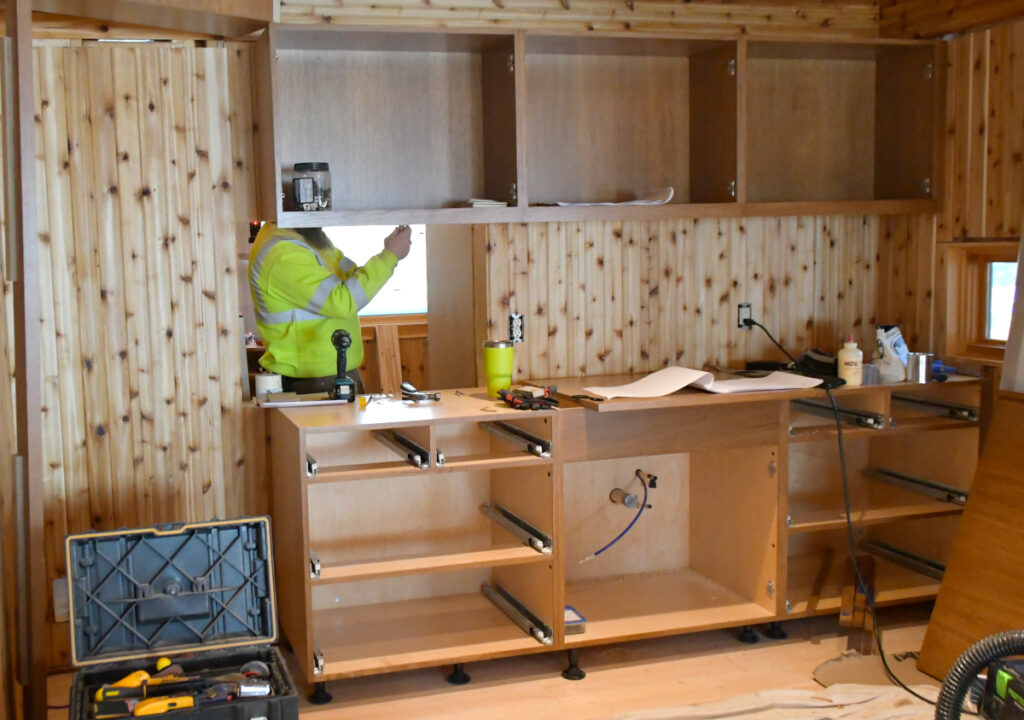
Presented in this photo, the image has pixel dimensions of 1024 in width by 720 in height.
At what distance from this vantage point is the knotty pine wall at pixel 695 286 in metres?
4.42

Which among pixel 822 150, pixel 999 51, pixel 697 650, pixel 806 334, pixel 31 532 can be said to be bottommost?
pixel 697 650

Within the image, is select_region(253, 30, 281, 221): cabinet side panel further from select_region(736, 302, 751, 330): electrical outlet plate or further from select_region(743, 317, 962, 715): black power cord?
select_region(743, 317, 962, 715): black power cord

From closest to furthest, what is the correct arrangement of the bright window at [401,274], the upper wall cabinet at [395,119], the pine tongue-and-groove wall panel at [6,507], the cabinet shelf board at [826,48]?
the pine tongue-and-groove wall panel at [6,507], the upper wall cabinet at [395,119], the cabinet shelf board at [826,48], the bright window at [401,274]

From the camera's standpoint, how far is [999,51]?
4.31 metres

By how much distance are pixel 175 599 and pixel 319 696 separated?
0.94 meters

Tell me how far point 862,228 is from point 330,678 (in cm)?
289

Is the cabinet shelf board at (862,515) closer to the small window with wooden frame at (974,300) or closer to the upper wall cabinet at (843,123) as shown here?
the small window with wooden frame at (974,300)

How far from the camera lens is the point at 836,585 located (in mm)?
4449

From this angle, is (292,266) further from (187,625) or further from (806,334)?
(806,334)

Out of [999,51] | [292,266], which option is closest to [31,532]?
[292,266]

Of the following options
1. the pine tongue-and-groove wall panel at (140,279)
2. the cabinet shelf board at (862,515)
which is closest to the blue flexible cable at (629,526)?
Result: the cabinet shelf board at (862,515)

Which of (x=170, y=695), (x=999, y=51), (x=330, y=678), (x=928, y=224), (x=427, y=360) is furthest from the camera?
(x=427, y=360)

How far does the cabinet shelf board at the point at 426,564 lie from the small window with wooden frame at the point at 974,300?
81.0 inches

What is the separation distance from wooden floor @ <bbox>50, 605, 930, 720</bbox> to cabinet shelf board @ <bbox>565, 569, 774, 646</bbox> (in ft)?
0.39
